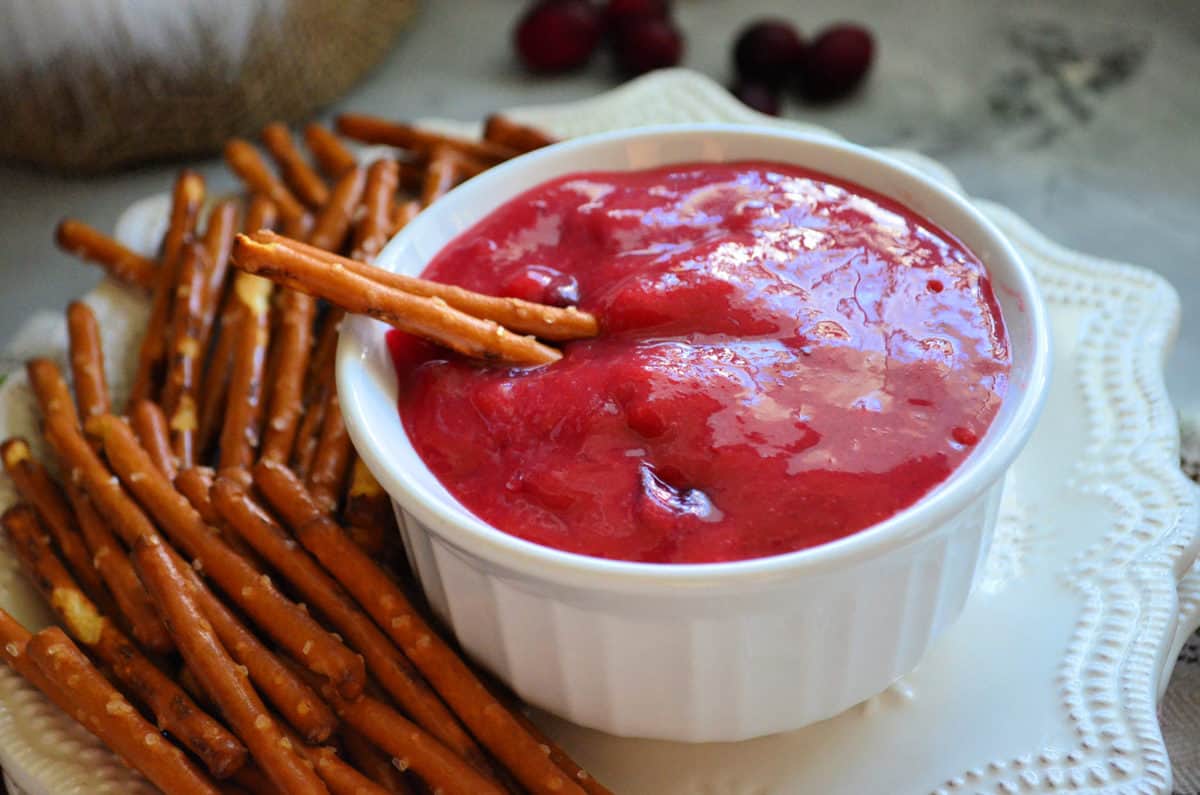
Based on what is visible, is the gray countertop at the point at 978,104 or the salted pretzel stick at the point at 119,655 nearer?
the salted pretzel stick at the point at 119,655

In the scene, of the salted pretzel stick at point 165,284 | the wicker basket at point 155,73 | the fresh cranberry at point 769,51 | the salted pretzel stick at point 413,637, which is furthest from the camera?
the fresh cranberry at point 769,51

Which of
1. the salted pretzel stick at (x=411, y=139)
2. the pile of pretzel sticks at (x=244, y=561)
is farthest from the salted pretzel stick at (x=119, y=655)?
the salted pretzel stick at (x=411, y=139)

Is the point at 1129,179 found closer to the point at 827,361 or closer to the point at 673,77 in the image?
the point at 673,77

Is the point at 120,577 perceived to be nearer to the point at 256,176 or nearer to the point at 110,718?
the point at 110,718

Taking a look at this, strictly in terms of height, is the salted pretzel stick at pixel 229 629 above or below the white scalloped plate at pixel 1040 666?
above

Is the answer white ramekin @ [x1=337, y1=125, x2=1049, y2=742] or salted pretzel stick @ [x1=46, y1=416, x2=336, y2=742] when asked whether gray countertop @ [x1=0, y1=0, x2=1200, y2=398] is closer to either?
salted pretzel stick @ [x1=46, y1=416, x2=336, y2=742]

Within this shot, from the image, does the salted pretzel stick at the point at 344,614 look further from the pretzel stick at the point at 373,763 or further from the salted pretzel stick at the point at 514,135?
the salted pretzel stick at the point at 514,135

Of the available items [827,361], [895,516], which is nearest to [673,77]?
[827,361]
